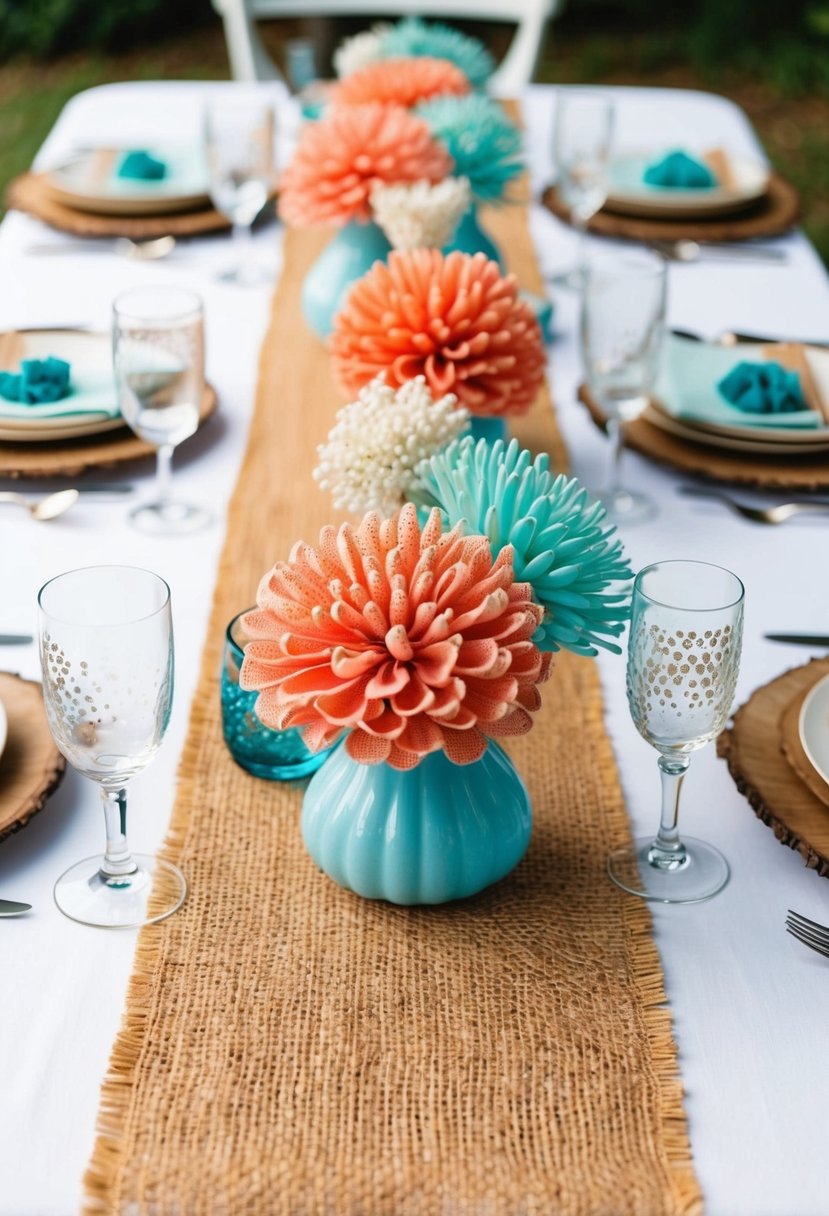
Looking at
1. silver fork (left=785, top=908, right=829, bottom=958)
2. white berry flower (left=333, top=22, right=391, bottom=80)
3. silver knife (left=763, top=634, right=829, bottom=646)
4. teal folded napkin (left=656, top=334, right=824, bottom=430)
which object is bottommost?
silver knife (left=763, top=634, right=829, bottom=646)

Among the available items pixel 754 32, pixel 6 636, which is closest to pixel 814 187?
pixel 754 32

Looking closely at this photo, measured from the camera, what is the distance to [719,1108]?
2.41 feet

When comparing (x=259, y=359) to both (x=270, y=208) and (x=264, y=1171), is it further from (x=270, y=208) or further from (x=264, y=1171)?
(x=264, y=1171)

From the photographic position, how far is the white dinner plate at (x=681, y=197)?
199cm

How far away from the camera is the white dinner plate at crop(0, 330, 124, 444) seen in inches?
53.7

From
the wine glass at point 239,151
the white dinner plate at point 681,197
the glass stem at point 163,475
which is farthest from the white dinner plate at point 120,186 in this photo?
the glass stem at point 163,475

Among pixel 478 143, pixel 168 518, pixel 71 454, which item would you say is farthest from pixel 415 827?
pixel 478 143

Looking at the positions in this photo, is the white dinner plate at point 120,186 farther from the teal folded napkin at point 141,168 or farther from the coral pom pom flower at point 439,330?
the coral pom pom flower at point 439,330

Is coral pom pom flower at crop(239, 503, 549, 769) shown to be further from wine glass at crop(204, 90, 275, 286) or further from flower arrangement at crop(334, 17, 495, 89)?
flower arrangement at crop(334, 17, 495, 89)

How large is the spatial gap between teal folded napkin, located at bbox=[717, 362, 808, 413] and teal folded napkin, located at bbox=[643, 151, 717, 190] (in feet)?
2.17

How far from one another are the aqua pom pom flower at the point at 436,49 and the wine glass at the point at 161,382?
96cm

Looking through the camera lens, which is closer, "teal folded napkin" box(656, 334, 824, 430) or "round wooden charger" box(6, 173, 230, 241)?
"teal folded napkin" box(656, 334, 824, 430)

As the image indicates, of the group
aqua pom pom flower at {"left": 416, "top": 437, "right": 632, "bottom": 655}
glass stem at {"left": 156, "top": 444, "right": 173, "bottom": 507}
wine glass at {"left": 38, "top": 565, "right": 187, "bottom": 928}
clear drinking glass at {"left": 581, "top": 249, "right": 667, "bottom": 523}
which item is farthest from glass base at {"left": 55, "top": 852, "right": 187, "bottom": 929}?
clear drinking glass at {"left": 581, "top": 249, "right": 667, "bottom": 523}

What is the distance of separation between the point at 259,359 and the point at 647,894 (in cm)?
94
